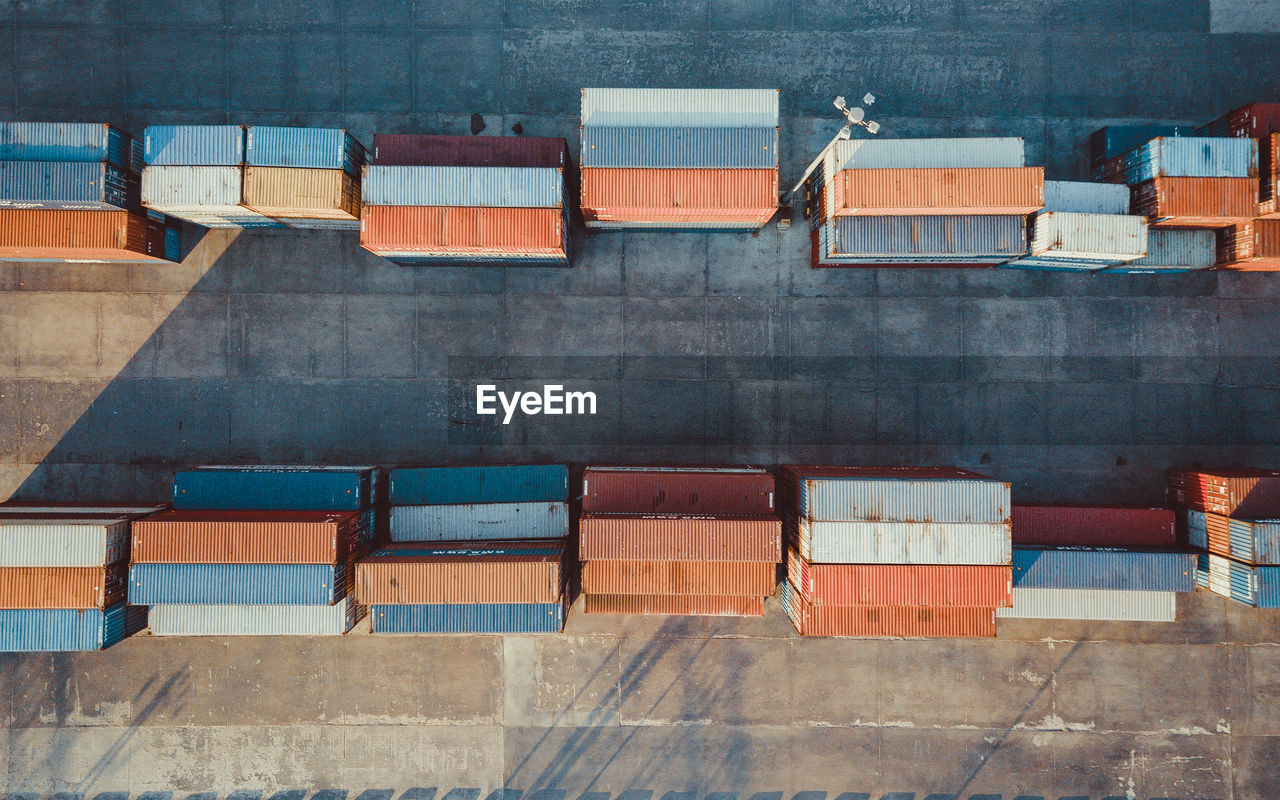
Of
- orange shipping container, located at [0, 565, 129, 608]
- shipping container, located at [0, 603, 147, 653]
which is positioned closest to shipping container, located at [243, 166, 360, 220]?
orange shipping container, located at [0, 565, 129, 608]

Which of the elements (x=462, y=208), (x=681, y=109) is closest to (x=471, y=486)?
(x=462, y=208)

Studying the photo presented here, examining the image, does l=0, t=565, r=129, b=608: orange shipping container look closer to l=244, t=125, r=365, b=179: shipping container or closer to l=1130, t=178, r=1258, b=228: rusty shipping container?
l=244, t=125, r=365, b=179: shipping container

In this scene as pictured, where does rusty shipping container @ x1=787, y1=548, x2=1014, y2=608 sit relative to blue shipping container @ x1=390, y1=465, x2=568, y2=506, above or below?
below

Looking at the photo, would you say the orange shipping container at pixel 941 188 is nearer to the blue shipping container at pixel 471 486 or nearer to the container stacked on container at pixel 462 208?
the container stacked on container at pixel 462 208

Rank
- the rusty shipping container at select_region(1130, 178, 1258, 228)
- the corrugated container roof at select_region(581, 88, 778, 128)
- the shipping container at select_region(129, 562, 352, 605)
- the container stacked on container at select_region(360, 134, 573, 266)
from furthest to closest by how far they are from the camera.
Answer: the rusty shipping container at select_region(1130, 178, 1258, 228) < the container stacked on container at select_region(360, 134, 573, 266) < the corrugated container roof at select_region(581, 88, 778, 128) < the shipping container at select_region(129, 562, 352, 605)

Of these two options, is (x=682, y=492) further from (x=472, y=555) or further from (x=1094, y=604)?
(x=1094, y=604)

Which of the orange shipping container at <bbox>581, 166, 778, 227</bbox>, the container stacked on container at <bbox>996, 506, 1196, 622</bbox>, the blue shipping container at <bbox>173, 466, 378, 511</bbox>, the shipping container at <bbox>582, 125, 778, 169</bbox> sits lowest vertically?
the container stacked on container at <bbox>996, 506, 1196, 622</bbox>
